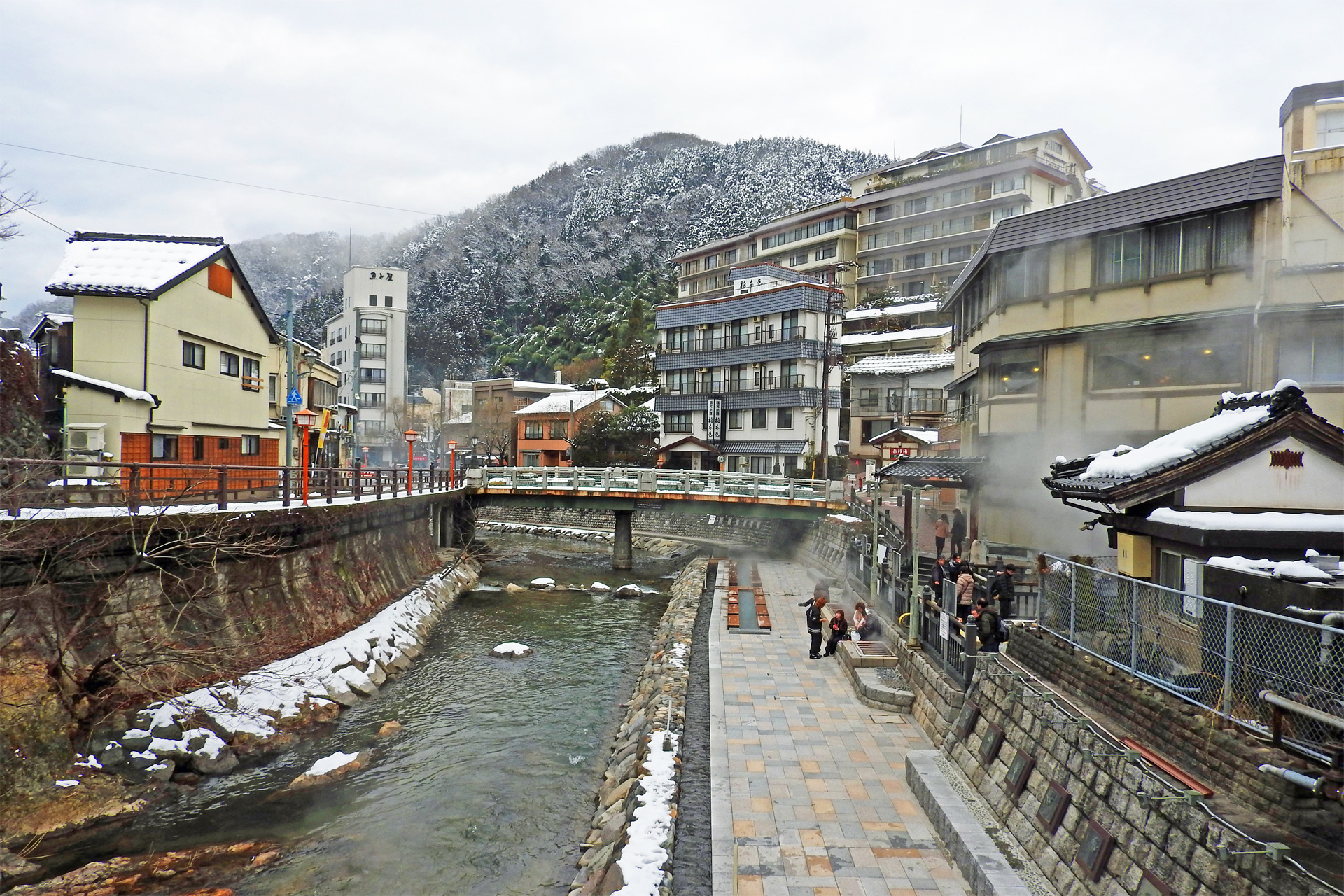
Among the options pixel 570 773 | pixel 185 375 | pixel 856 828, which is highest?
pixel 185 375

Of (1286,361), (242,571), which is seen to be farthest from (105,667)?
(1286,361)

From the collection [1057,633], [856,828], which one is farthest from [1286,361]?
[856,828]

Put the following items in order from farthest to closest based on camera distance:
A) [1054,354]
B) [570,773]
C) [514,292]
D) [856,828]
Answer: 1. [514,292]
2. [1054,354]
3. [570,773]
4. [856,828]

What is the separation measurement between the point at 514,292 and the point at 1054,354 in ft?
340

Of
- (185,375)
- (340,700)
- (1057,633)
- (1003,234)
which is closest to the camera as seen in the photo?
(1057,633)

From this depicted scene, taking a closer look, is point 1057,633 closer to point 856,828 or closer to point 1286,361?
point 856,828

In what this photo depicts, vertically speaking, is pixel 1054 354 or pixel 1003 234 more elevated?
pixel 1003 234

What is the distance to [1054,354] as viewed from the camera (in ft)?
67.9

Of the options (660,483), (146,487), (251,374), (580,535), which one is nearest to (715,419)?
(580,535)

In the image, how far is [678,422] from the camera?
5225cm

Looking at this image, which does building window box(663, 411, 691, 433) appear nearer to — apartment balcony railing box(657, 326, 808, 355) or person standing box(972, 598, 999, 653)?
apartment balcony railing box(657, 326, 808, 355)

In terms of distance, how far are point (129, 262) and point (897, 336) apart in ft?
→ 138

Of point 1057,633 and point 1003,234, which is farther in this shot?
point 1003,234

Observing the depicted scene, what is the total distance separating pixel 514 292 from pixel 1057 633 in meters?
113
